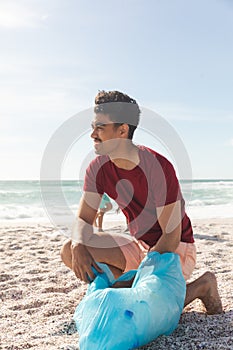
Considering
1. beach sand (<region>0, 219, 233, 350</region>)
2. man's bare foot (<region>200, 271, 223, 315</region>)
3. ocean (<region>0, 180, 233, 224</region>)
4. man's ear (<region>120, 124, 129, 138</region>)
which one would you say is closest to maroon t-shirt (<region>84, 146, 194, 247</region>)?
man's ear (<region>120, 124, 129, 138</region>)

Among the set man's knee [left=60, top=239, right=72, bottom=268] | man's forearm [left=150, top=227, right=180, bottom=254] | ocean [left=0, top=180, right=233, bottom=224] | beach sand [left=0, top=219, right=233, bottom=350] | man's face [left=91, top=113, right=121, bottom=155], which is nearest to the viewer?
beach sand [left=0, top=219, right=233, bottom=350]

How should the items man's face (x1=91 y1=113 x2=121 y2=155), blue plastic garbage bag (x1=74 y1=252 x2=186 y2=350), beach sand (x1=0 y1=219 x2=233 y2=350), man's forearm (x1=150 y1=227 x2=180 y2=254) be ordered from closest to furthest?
blue plastic garbage bag (x1=74 y1=252 x2=186 y2=350) → beach sand (x1=0 y1=219 x2=233 y2=350) → man's forearm (x1=150 y1=227 x2=180 y2=254) → man's face (x1=91 y1=113 x2=121 y2=155)

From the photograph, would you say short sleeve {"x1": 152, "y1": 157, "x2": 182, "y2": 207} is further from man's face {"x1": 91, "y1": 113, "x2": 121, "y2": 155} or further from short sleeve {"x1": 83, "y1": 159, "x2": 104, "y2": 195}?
short sleeve {"x1": 83, "y1": 159, "x2": 104, "y2": 195}

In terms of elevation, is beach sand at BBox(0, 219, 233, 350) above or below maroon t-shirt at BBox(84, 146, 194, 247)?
below

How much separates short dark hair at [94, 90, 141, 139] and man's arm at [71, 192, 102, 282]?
0.50m

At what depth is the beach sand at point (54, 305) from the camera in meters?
2.02

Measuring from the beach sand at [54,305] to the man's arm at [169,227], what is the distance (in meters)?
0.45

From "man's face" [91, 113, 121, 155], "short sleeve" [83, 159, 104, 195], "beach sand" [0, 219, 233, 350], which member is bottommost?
"beach sand" [0, 219, 233, 350]

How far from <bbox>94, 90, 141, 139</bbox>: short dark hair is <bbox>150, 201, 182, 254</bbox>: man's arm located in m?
0.52

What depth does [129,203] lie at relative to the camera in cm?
253

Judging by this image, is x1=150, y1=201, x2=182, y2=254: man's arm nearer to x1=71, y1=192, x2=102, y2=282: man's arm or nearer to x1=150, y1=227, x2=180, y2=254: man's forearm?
x1=150, y1=227, x2=180, y2=254: man's forearm

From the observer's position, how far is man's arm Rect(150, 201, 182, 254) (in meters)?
2.18

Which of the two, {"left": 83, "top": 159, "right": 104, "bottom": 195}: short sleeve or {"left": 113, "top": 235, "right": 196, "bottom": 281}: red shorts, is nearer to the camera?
{"left": 113, "top": 235, "right": 196, "bottom": 281}: red shorts

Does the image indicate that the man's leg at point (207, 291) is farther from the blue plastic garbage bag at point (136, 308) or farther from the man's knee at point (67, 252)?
the man's knee at point (67, 252)
